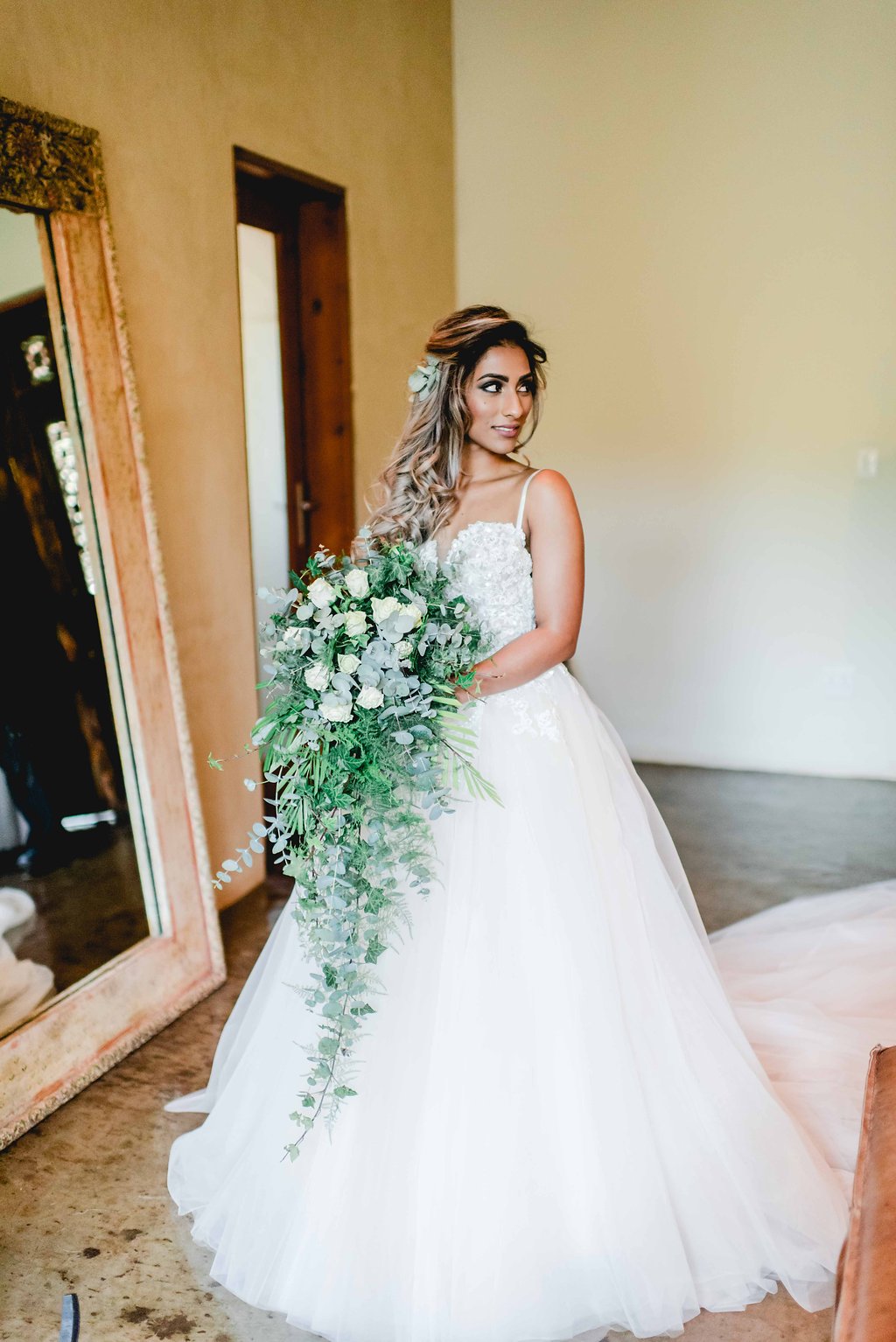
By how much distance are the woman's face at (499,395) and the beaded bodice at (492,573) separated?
0.21 m

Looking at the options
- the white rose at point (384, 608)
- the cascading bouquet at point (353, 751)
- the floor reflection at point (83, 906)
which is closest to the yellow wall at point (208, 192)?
the floor reflection at point (83, 906)

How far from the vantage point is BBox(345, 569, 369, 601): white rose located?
1.69 meters

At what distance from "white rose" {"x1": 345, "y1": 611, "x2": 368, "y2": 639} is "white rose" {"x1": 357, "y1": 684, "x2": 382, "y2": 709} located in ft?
0.29

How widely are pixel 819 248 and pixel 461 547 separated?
11.6 ft

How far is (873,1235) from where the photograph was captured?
115cm

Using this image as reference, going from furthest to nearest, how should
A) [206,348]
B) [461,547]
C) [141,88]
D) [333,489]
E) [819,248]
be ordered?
[819,248] < [333,489] < [206,348] < [141,88] < [461,547]


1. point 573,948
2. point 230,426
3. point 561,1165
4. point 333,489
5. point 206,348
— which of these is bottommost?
point 561,1165

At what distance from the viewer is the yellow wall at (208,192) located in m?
2.82

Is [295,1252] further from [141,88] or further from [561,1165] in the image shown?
[141,88]

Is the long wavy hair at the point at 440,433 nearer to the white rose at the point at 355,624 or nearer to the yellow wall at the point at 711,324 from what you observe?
the white rose at the point at 355,624

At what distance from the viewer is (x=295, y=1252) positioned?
70.6 inches

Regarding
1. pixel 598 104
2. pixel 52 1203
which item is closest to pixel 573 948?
pixel 52 1203

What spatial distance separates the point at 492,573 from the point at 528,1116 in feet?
3.23

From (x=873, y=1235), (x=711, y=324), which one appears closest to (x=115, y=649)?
(x=873, y=1235)
